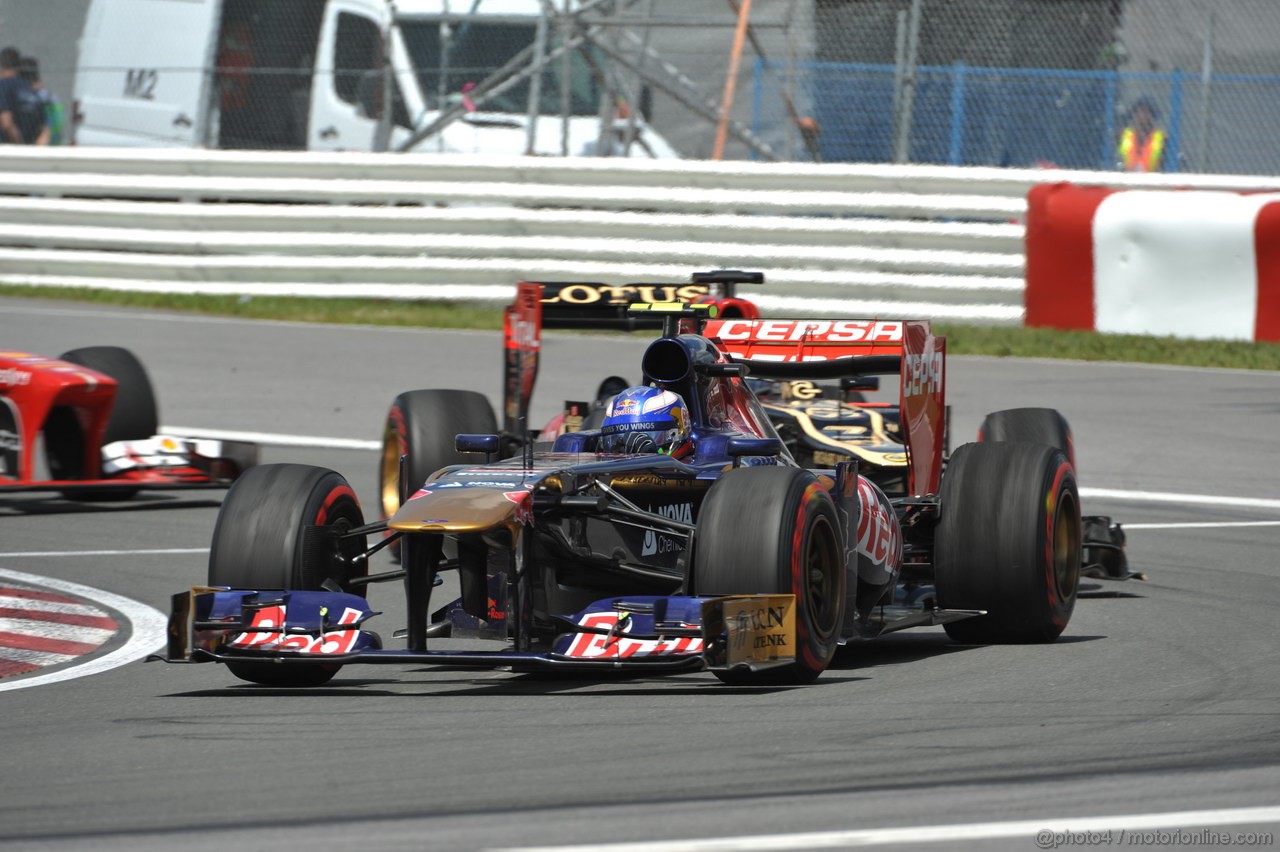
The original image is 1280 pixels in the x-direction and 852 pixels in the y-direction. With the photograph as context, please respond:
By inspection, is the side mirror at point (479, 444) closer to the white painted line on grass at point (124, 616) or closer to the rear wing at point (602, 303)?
the white painted line on grass at point (124, 616)

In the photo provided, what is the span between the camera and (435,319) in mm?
19250

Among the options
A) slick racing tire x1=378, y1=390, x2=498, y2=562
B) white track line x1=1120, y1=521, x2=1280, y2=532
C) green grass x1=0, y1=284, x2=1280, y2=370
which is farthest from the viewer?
green grass x1=0, y1=284, x2=1280, y2=370

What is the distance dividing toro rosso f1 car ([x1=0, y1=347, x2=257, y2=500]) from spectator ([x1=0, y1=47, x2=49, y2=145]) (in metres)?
9.61

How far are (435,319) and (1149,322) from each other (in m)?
6.65

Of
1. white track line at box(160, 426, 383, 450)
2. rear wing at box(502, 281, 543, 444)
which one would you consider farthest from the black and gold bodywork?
white track line at box(160, 426, 383, 450)

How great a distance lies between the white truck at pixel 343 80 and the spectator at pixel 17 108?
47 centimetres

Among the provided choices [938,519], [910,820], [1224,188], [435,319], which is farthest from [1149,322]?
[910,820]

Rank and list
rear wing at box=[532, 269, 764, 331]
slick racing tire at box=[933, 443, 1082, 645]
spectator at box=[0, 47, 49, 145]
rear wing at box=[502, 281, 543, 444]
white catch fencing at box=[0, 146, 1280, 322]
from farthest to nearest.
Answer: spectator at box=[0, 47, 49, 145], white catch fencing at box=[0, 146, 1280, 322], rear wing at box=[532, 269, 764, 331], rear wing at box=[502, 281, 543, 444], slick racing tire at box=[933, 443, 1082, 645]

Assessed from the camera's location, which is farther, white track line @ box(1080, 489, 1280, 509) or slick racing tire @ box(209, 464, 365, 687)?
white track line @ box(1080, 489, 1280, 509)

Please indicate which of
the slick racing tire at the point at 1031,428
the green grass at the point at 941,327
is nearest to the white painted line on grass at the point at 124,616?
the slick racing tire at the point at 1031,428

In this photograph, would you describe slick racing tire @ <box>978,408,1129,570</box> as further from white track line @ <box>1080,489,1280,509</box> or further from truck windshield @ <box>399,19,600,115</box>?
truck windshield @ <box>399,19,600,115</box>

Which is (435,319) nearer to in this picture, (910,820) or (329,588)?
(329,588)

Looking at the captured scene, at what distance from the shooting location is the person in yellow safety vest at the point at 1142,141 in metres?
18.3

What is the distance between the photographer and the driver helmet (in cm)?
773
